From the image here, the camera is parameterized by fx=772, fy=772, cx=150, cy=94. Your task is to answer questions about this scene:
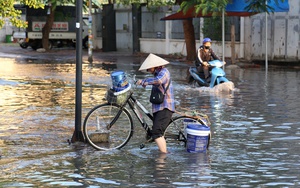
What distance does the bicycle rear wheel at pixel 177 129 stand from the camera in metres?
11.5

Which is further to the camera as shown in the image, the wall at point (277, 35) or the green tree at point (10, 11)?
the wall at point (277, 35)

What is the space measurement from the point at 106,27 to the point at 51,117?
3163 cm

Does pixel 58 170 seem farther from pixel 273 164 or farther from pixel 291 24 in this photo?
pixel 291 24

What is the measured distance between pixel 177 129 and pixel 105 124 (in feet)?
3.78

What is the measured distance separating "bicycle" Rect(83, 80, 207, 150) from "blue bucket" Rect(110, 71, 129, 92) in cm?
9

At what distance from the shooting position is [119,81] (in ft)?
36.8

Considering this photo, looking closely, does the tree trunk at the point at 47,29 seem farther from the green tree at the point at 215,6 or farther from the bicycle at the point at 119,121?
the bicycle at the point at 119,121

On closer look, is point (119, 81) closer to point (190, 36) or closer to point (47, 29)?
point (190, 36)

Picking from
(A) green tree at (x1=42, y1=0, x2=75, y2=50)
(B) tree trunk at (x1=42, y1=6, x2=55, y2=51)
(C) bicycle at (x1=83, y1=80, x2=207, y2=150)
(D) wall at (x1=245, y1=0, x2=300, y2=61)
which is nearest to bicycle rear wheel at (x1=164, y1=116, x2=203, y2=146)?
(C) bicycle at (x1=83, y1=80, x2=207, y2=150)

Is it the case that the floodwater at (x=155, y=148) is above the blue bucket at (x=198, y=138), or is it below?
below

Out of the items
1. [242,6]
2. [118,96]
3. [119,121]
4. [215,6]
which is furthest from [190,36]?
[118,96]

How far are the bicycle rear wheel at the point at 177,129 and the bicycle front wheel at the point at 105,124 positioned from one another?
0.57 m

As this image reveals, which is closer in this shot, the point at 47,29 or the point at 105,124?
the point at 105,124

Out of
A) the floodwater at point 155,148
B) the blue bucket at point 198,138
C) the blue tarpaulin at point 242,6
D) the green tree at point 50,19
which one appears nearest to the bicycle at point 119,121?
the floodwater at point 155,148
